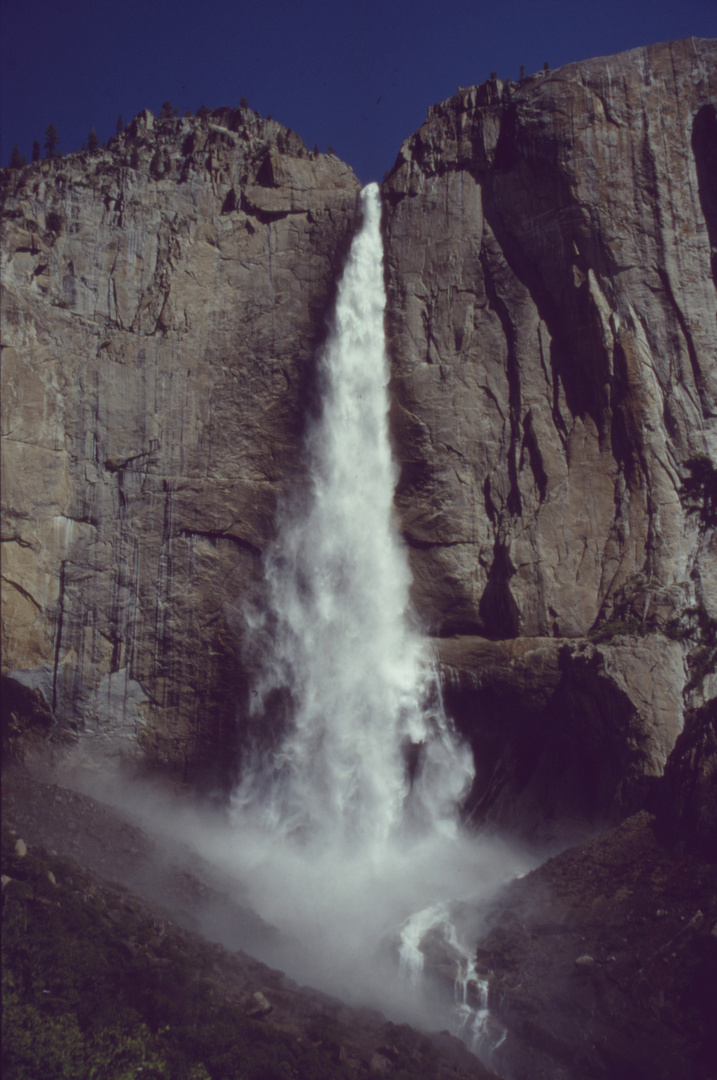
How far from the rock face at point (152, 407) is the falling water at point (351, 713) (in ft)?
4.21

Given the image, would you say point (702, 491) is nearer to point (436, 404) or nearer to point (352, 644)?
point (436, 404)

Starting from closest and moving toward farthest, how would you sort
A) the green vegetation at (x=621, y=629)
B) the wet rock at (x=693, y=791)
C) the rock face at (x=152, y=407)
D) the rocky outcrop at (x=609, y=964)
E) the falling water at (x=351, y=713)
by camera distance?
1. the rocky outcrop at (x=609, y=964)
2. the wet rock at (x=693, y=791)
3. the falling water at (x=351, y=713)
4. the green vegetation at (x=621, y=629)
5. the rock face at (x=152, y=407)

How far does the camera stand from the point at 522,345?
3152 centimetres

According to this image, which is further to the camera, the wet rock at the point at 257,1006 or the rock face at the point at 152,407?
→ the rock face at the point at 152,407

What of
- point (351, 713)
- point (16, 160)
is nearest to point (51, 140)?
point (16, 160)

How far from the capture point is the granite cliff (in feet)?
95.3

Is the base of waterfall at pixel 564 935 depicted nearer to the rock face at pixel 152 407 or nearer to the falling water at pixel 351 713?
the falling water at pixel 351 713

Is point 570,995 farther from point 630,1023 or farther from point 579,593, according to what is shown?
point 579,593

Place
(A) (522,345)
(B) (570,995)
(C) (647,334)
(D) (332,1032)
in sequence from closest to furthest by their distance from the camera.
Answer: (D) (332,1032)
(B) (570,995)
(C) (647,334)
(A) (522,345)

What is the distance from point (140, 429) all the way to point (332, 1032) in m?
20.8

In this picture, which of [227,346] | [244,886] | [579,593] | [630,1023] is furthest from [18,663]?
[630,1023]

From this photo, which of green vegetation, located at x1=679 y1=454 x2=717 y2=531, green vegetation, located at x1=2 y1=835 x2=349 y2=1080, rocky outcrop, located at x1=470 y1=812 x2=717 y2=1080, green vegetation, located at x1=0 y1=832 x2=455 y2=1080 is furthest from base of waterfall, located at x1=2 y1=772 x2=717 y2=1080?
green vegetation, located at x1=679 y1=454 x2=717 y2=531

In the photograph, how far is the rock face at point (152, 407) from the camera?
30.9 m

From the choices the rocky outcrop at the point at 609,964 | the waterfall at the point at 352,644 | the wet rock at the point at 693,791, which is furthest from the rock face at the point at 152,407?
the wet rock at the point at 693,791
